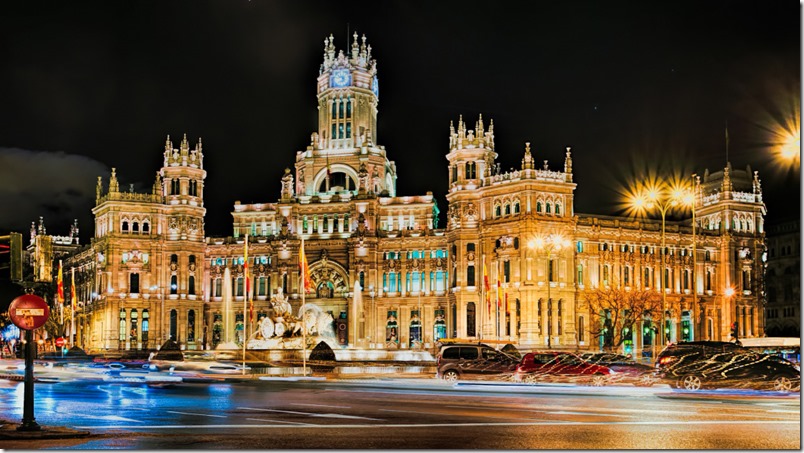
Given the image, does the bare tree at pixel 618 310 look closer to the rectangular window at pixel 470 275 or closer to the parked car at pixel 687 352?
the rectangular window at pixel 470 275

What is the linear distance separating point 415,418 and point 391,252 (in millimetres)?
95049

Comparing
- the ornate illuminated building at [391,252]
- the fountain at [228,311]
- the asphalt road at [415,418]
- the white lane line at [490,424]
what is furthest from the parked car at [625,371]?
the fountain at [228,311]

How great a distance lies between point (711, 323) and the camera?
Answer: 120312mm

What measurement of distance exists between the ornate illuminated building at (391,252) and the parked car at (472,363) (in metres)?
56.4

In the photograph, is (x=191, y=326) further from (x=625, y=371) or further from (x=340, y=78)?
(x=625, y=371)

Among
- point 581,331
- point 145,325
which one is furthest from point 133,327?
point 581,331

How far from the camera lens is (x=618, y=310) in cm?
10875

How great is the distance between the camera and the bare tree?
110m

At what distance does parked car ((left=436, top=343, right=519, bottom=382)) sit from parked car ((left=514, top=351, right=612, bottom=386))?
117 cm

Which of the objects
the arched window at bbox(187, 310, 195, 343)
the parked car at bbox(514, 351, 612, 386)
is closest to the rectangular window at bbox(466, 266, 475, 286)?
the arched window at bbox(187, 310, 195, 343)

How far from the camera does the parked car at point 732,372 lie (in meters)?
38.1

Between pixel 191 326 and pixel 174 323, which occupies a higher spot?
pixel 174 323

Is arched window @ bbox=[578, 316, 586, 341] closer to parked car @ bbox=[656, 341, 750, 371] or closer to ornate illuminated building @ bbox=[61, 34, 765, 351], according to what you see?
ornate illuminated building @ bbox=[61, 34, 765, 351]

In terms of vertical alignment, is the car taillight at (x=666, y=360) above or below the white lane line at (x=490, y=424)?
above
